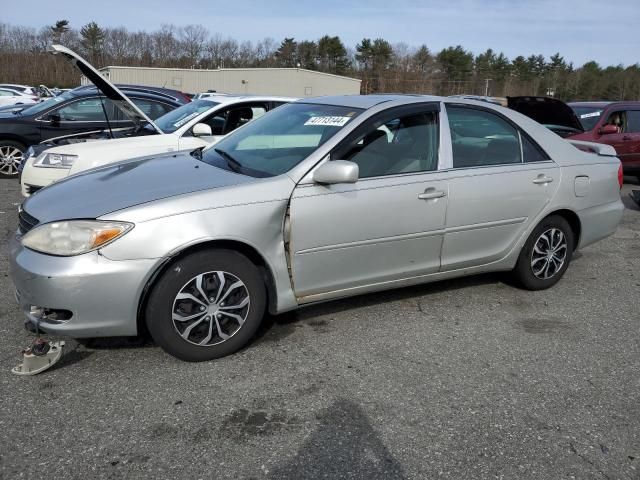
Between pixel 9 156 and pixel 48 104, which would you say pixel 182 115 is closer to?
pixel 48 104

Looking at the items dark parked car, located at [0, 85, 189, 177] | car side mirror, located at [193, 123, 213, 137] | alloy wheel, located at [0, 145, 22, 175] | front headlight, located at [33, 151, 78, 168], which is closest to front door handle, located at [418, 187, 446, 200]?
car side mirror, located at [193, 123, 213, 137]

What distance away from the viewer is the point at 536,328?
392 cm

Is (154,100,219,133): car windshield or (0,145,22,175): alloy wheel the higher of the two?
(154,100,219,133): car windshield

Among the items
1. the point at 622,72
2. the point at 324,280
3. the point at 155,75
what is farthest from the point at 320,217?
the point at 622,72

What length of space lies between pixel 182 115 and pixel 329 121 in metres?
4.08

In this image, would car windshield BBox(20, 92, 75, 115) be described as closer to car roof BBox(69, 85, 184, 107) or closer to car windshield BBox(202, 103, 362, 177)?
car roof BBox(69, 85, 184, 107)

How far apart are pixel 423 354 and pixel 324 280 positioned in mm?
782

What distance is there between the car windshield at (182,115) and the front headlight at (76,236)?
406 cm

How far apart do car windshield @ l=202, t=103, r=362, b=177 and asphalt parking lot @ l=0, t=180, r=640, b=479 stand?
114cm

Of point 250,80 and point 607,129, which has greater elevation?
point 250,80

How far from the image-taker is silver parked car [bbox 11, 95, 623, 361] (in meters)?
2.92

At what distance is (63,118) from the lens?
29.5 ft

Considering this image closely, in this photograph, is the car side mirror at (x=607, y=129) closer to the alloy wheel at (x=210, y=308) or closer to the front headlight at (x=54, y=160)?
the front headlight at (x=54, y=160)

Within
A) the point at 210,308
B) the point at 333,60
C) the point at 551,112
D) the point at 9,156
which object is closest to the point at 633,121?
the point at 551,112
